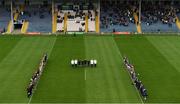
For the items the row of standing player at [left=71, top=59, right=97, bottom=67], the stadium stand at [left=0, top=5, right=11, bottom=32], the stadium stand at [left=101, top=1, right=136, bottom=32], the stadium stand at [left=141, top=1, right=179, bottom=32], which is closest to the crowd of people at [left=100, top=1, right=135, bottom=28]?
the stadium stand at [left=101, top=1, right=136, bottom=32]

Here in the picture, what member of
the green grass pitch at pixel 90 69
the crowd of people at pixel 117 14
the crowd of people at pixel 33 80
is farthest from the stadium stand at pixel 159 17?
the crowd of people at pixel 33 80

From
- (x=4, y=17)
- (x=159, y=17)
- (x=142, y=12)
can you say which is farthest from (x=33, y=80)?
(x=142, y=12)

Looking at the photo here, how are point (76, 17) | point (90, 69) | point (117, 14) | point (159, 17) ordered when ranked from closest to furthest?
point (90, 69) < point (76, 17) < point (159, 17) < point (117, 14)

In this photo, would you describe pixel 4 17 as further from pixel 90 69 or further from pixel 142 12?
pixel 90 69

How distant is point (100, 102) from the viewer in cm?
3144

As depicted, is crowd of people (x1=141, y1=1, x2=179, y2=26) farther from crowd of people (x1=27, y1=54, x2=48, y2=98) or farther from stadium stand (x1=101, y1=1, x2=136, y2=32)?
crowd of people (x1=27, y1=54, x2=48, y2=98)

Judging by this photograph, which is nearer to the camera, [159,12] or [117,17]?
[117,17]

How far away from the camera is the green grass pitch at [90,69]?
1305 inches

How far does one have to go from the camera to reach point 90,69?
4200cm

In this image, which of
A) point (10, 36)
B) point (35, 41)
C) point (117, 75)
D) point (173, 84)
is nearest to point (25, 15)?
point (10, 36)

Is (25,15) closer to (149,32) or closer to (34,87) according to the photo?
(149,32)

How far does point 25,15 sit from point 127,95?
45.1 m

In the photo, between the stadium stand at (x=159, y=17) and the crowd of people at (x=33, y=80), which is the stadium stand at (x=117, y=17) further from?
the crowd of people at (x=33, y=80)

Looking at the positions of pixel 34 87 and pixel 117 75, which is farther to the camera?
pixel 117 75
